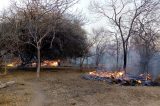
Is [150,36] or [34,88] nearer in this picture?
[34,88]

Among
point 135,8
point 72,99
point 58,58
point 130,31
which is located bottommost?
point 72,99

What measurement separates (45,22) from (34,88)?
13275mm

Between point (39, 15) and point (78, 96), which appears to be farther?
point (39, 15)

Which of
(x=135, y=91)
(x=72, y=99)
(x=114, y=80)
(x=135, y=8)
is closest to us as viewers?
(x=72, y=99)

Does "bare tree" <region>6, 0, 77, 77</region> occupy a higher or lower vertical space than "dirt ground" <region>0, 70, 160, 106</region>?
higher

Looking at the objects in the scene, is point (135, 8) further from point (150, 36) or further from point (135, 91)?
point (135, 91)

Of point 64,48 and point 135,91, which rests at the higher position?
point 64,48

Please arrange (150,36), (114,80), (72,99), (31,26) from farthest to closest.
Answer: (150,36)
(31,26)
(114,80)
(72,99)

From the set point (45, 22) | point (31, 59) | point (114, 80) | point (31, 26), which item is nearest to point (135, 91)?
point (114, 80)

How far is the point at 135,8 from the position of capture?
36.6 m

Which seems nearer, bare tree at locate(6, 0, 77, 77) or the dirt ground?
the dirt ground

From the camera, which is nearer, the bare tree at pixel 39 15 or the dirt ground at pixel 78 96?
the dirt ground at pixel 78 96

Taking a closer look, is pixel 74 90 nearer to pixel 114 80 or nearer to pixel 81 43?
pixel 114 80

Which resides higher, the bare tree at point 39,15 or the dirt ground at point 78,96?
the bare tree at point 39,15
